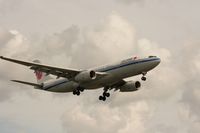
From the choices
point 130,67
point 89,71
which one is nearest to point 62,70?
point 89,71

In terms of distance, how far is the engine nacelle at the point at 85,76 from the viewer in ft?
261

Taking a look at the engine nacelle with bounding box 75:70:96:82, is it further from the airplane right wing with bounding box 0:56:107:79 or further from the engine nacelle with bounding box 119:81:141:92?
the engine nacelle with bounding box 119:81:141:92

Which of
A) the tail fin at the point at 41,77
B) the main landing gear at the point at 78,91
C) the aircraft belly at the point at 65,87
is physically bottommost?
the main landing gear at the point at 78,91

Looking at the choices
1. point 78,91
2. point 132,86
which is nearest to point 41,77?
point 78,91

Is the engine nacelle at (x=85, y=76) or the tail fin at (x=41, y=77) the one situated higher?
the tail fin at (x=41, y=77)

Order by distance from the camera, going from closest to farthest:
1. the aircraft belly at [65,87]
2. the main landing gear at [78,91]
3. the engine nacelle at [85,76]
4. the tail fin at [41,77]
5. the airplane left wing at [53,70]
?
1. the airplane left wing at [53,70]
2. the engine nacelle at [85,76]
3. the main landing gear at [78,91]
4. the aircraft belly at [65,87]
5. the tail fin at [41,77]

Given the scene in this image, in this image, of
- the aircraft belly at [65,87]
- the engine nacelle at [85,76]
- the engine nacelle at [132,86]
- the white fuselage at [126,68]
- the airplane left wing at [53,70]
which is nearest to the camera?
the white fuselage at [126,68]

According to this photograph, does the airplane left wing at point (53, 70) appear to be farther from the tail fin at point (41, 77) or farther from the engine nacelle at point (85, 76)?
the tail fin at point (41, 77)

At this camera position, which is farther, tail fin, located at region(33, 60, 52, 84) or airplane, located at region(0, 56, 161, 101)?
tail fin, located at region(33, 60, 52, 84)

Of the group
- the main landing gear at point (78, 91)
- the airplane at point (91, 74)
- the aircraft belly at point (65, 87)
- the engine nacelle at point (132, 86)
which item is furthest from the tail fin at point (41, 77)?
the engine nacelle at point (132, 86)

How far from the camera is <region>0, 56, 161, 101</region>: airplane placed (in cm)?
7769

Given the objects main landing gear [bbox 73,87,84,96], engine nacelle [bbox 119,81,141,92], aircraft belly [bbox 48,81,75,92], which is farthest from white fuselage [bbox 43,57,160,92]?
engine nacelle [bbox 119,81,141,92]

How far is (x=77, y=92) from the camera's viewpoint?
84.4m

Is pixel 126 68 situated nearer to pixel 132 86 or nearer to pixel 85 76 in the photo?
pixel 85 76
